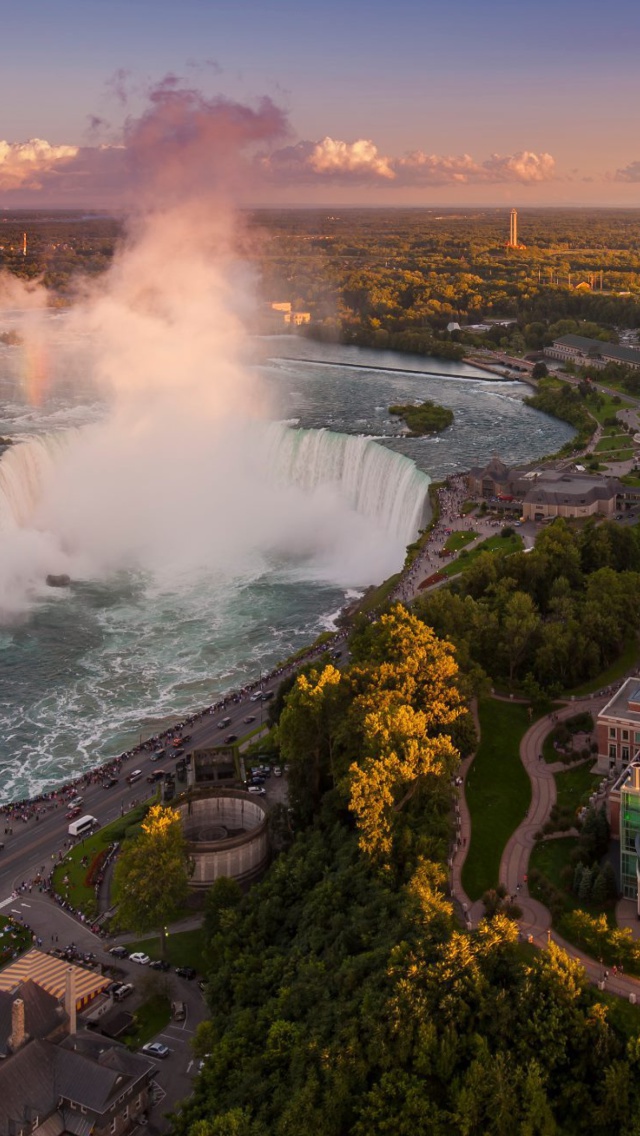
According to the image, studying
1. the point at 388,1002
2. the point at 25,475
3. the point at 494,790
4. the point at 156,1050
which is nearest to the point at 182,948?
the point at 156,1050

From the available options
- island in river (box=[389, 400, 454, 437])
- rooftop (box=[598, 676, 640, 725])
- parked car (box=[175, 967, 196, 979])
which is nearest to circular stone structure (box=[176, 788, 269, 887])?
parked car (box=[175, 967, 196, 979])

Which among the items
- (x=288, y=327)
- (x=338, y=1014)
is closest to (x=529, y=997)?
(x=338, y=1014)

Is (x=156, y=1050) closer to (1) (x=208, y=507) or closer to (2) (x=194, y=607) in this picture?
(2) (x=194, y=607)

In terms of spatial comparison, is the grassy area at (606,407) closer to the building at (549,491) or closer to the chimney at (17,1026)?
the building at (549,491)

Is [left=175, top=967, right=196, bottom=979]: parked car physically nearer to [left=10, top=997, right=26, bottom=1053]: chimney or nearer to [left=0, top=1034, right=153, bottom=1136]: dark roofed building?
[left=0, top=1034, right=153, bottom=1136]: dark roofed building

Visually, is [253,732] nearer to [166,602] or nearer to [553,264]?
[166,602]
